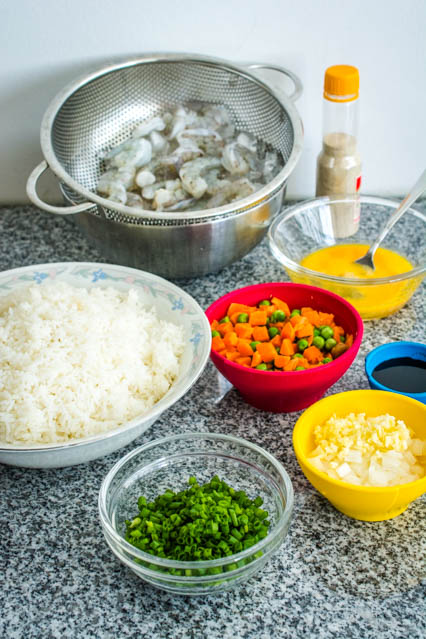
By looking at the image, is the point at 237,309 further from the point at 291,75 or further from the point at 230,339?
the point at 291,75

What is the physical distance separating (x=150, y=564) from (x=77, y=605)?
141 millimetres

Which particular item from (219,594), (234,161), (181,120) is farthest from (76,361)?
(181,120)

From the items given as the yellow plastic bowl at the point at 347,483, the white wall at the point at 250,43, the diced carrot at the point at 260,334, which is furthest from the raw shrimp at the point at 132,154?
the yellow plastic bowl at the point at 347,483

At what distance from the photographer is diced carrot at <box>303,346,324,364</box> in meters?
1.28

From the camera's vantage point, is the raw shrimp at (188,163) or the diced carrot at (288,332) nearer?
the diced carrot at (288,332)

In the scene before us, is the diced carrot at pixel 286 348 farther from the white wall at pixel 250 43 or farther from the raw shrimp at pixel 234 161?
the white wall at pixel 250 43

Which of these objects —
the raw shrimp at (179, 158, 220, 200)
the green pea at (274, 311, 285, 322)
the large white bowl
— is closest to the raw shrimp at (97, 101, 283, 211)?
the raw shrimp at (179, 158, 220, 200)

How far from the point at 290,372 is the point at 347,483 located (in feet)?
0.78

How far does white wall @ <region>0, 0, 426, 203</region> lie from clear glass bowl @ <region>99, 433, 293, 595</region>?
99 cm

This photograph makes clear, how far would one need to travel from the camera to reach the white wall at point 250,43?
65.3 inches

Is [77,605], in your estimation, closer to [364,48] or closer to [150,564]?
[150,564]

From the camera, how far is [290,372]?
1208 mm

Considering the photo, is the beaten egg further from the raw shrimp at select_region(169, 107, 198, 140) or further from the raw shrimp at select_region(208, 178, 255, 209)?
the raw shrimp at select_region(169, 107, 198, 140)

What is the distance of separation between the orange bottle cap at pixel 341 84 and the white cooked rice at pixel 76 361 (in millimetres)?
644
